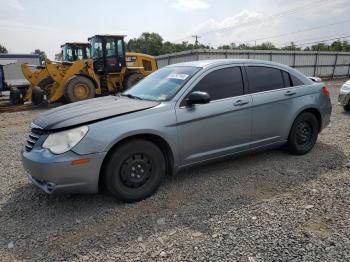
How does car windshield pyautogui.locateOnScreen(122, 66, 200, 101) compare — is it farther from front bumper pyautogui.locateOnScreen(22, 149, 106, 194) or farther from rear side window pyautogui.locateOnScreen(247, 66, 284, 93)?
front bumper pyautogui.locateOnScreen(22, 149, 106, 194)

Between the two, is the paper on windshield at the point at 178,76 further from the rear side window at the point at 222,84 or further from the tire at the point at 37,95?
the tire at the point at 37,95

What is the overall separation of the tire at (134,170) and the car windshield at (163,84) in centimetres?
76

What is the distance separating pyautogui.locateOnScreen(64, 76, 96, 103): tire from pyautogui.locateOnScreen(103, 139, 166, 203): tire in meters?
9.62

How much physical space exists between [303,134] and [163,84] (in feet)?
8.35

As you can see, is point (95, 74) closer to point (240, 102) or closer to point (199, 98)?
point (240, 102)

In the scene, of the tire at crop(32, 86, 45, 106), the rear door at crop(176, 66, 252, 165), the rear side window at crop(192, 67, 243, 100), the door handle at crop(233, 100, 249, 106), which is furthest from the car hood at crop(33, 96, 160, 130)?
the tire at crop(32, 86, 45, 106)

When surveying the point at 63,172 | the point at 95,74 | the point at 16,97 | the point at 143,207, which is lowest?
the point at 143,207

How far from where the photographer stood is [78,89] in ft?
41.3

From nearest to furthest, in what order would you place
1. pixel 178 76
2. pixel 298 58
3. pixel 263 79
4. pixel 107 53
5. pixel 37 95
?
pixel 178 76 → pixel 263 79 → pixel 37 95 → pixel 107 53 → pixel 298 58

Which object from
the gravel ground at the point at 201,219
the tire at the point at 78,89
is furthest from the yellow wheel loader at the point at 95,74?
the gravel ground at the point at 201,219

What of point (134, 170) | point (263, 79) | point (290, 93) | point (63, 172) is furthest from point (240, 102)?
point (63, 172)

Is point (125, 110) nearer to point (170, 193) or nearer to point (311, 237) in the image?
point (170, 193)

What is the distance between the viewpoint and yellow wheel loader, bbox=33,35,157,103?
12.6 meters

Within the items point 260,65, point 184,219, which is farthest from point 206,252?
point 260,65
